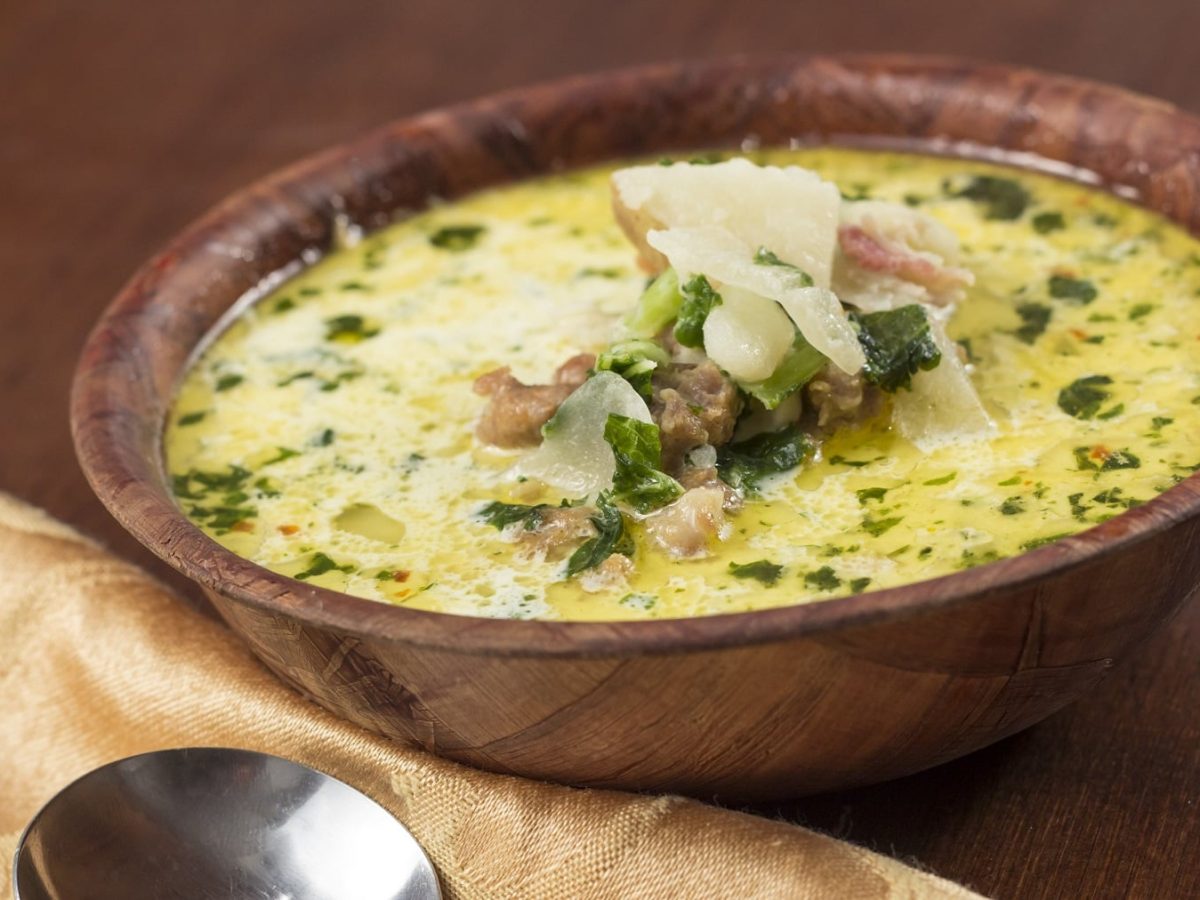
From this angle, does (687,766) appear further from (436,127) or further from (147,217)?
(147,217)

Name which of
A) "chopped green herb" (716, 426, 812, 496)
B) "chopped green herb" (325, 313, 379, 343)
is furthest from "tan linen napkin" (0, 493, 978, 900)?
"chopped green herb" (325, 313, 379, 343)

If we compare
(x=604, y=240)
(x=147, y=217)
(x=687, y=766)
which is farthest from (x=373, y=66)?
(x=687, y=766)

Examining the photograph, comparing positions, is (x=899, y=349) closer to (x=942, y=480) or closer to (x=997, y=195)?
(x=942, y=480)

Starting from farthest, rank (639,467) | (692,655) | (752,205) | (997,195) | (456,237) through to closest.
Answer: (456,237), (997,195), (752,205), (639,467), (692,655)

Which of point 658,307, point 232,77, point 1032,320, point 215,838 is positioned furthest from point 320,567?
point 232,77

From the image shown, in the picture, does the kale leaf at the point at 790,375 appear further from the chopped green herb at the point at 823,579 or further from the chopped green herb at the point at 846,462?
the chopped green herb at the point at 823,579

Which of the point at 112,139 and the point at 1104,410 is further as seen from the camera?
the point at 112,139

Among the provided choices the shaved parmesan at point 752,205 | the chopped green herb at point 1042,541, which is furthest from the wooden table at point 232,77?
the shaved parmesan at point 752,205
